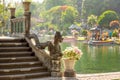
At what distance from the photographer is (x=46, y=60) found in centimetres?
1171

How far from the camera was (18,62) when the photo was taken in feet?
38.0

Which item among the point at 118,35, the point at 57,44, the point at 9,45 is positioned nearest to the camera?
the point at 57,44

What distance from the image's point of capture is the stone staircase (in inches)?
426

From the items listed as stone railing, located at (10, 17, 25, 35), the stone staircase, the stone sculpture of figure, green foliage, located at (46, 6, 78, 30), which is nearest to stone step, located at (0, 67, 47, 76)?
the stone staircase

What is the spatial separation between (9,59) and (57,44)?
73.4 inches

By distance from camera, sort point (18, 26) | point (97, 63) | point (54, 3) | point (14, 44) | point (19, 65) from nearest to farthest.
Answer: point (19, 65) → point (14, 44) → point (18, 26) → point (97, 63) → point (54, 3)

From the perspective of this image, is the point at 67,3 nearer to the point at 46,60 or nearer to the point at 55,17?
the point at 55,17

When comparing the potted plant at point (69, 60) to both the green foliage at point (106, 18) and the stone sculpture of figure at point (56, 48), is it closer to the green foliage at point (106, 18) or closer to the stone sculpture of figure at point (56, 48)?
the stone sculpture of figure at point (56, 48)

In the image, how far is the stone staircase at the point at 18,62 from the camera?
10812 mm

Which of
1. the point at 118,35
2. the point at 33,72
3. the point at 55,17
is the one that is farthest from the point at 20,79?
the point at 55,17

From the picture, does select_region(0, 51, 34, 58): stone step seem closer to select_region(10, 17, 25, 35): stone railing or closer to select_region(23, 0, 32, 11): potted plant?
select_region(10, 17, 25, 35): stone railing

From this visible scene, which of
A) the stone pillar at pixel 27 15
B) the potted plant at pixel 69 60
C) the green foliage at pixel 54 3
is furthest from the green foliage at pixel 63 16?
the potted plant at pixel 69 60

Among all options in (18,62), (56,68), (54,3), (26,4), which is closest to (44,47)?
(56,68)

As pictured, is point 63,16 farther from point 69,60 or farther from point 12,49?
point 69,60
